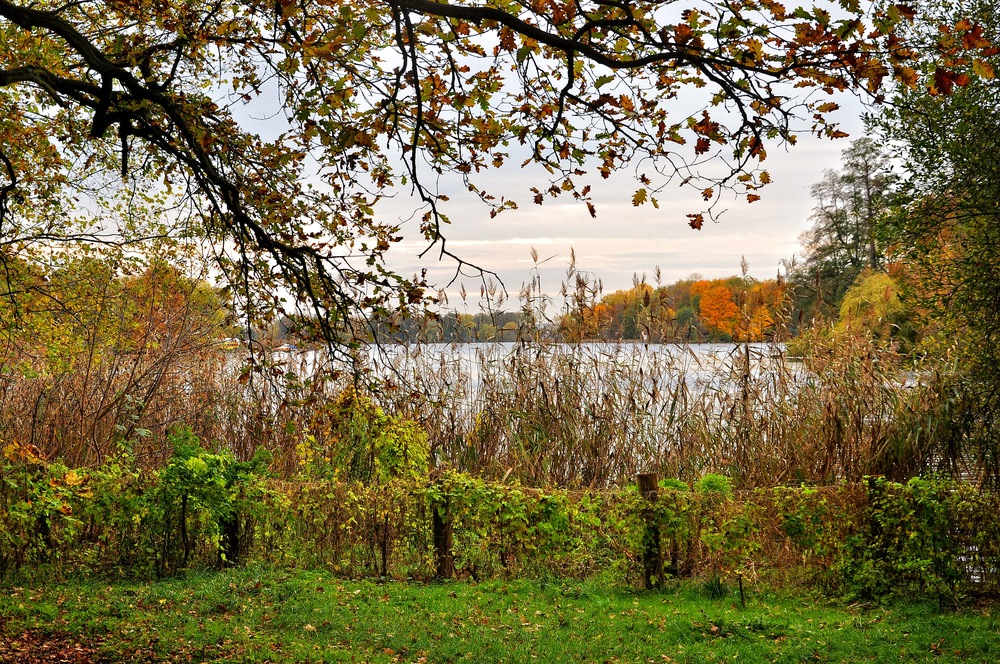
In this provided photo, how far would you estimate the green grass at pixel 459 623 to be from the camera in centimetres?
459

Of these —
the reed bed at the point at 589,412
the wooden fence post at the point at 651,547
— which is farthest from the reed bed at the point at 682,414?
the wooden fence post at the point at 651,547

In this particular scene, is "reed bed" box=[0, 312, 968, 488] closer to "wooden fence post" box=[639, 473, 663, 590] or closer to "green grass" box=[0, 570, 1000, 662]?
"wooden fence post" box=[639, 473, 663, 590]

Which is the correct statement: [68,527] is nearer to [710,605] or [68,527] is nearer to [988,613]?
[710,605]

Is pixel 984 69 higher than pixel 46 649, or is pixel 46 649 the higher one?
pixel 984 69

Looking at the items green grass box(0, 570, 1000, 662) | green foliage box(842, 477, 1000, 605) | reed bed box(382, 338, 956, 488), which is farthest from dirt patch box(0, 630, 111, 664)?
green foliage box(842, 477, 1000, 605)

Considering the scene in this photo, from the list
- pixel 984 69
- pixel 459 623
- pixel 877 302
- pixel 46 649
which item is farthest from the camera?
pixel 877 302

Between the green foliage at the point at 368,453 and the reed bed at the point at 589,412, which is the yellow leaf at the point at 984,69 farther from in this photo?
the reed bed at the point at 589,412

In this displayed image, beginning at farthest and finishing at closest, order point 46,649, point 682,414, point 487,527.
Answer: point 682,414 < point 487,527 < point 46,649

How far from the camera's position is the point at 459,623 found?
16.6ft

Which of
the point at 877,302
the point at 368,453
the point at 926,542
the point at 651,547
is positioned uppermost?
the point at 877,302

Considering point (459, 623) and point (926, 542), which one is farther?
point (926, 542)

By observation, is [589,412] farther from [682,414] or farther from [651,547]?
[651,547]

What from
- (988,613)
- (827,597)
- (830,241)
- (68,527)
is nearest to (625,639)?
(827,597)

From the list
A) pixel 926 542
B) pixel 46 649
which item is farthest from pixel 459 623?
pixel 926 542
